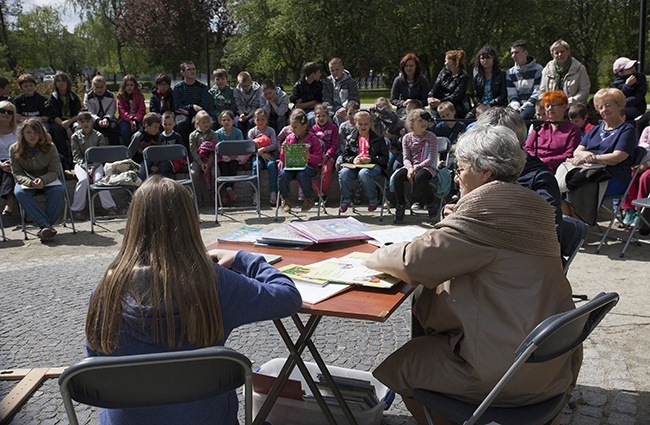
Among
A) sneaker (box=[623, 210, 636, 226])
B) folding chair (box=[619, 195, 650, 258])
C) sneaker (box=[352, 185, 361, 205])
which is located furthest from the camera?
sneaker (box=[352, 185, 361, 205])

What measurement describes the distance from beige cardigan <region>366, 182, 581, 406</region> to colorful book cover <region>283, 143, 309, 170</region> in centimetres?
600

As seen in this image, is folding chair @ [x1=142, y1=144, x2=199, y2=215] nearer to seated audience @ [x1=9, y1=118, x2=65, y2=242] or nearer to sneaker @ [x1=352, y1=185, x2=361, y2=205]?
seated audience @ [x1=9, y1=118, x2=65, y2=242]

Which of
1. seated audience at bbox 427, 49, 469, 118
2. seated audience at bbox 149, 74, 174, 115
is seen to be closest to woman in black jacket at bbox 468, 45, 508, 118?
seated audience at bbox 427, 49, 469, 118

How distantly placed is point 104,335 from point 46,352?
2603 mm

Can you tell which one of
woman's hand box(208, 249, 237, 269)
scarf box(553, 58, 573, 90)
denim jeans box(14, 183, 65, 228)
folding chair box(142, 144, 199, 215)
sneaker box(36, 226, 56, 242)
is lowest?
sneaker box(36, 226, 56, 242)

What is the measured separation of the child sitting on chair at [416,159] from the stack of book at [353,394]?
15.7 ft

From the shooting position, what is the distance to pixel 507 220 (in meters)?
2.38

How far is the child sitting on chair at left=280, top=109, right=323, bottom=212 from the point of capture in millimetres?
8461

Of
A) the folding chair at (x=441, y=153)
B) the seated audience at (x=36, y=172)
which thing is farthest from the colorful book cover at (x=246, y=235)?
the seated audience at (x=36, y=172)

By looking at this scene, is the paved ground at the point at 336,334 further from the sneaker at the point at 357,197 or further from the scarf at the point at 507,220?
the sneaker at the point at 357,197

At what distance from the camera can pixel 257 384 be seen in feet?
10.3

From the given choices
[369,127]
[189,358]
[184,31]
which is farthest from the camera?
[184,31]

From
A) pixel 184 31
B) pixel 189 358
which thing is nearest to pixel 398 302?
pixel 189 358

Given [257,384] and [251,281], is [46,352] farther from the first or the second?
[251,281]
